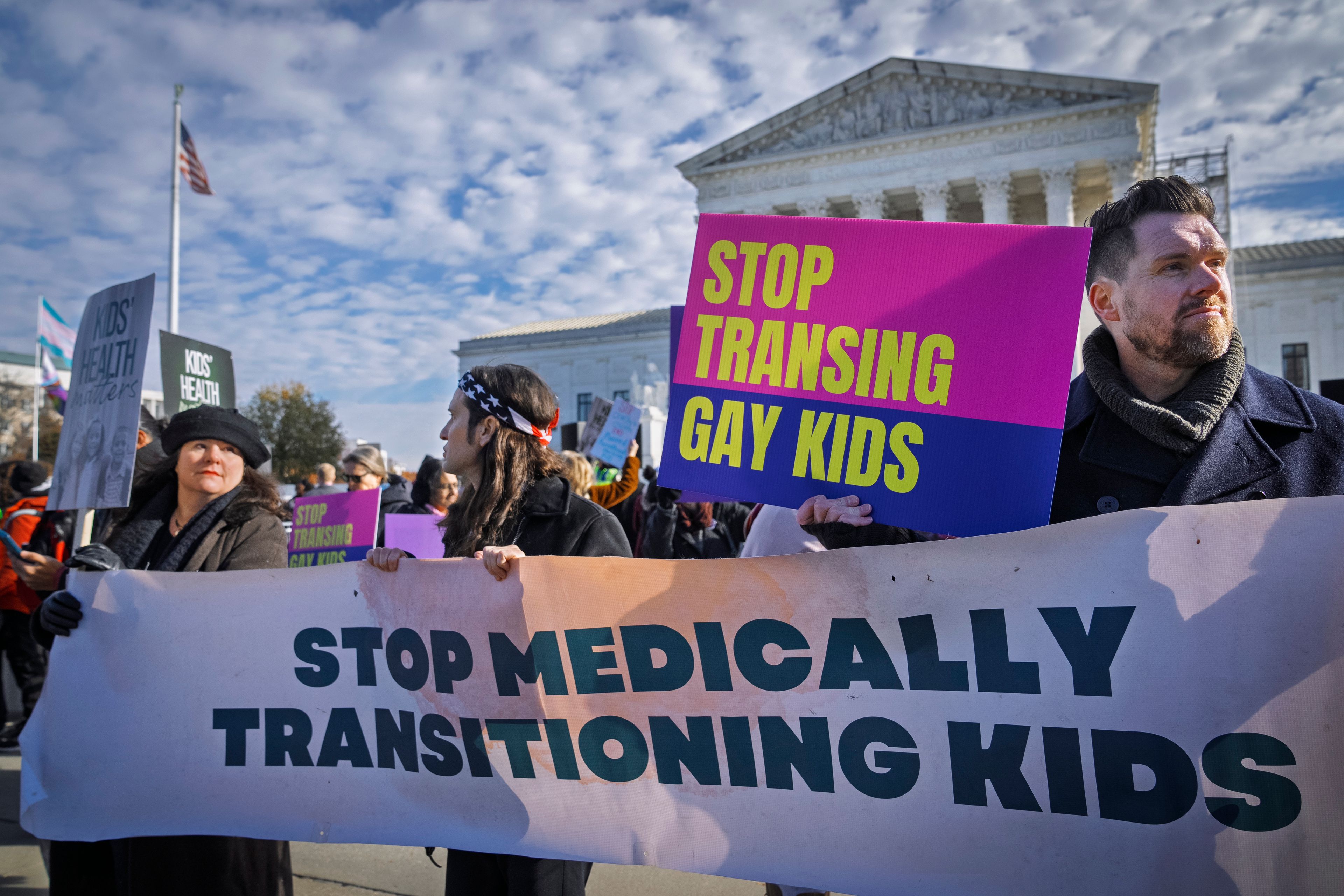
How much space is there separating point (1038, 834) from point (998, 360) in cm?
91

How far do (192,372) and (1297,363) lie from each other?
4251 centimetres

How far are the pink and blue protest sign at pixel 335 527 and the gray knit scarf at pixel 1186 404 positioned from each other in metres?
3.69

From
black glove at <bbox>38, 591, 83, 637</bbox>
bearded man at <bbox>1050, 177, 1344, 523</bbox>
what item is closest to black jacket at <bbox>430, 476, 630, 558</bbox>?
bearded man at <bbox>1050, 177, 1344, 523</bbox>

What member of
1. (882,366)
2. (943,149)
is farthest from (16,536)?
(943,149)

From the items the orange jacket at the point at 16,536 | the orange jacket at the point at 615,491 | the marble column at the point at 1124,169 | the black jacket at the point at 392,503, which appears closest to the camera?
the orange jacket at the point at 16,536

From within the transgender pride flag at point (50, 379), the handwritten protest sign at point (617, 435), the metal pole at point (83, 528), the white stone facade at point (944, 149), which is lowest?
the metal pole at point (83, 528)

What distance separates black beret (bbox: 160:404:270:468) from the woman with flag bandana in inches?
33.4

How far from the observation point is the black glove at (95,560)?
2475 mm

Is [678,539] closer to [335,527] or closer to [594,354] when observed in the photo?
[335,527]

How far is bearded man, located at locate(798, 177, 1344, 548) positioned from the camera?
164 centimetres

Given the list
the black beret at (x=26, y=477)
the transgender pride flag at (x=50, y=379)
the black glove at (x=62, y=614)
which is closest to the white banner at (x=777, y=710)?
the black glove at (x=62, y=614)

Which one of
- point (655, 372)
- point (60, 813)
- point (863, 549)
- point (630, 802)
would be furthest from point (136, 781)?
point (655, 372)

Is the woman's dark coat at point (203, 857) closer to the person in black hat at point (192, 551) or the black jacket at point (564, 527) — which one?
the person in black hat at point (192, 551)

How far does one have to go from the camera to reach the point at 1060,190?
34062 mm
